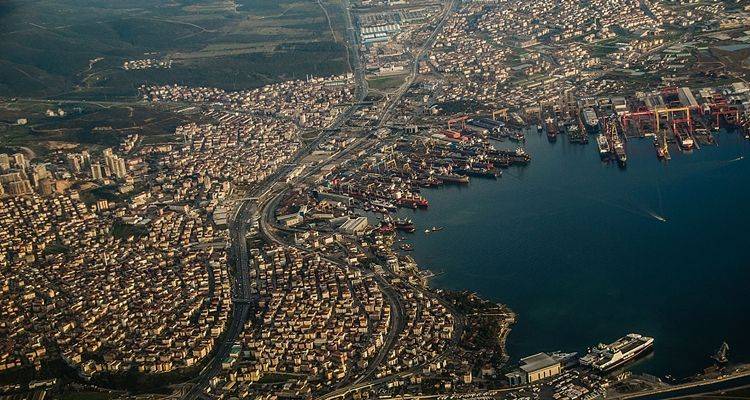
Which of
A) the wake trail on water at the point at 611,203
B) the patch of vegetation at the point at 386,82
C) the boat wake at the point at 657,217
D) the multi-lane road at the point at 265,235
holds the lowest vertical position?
the multi-lane road at the point at 265,235

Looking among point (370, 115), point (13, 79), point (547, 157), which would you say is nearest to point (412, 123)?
point (370, 115)

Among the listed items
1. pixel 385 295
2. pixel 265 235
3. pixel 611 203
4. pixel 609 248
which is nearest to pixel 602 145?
pixel 611 203

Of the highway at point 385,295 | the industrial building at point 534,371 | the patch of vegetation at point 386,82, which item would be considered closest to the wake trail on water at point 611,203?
the highway at point 385,295

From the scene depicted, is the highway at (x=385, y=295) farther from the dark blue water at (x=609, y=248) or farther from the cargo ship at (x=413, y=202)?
the cargo ship at (x=413, y=202)

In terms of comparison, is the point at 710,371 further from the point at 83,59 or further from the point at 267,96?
the point at 83,59

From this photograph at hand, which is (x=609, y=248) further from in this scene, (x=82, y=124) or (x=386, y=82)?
(x=82, y=124)

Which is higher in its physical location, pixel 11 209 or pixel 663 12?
pixel 663 12

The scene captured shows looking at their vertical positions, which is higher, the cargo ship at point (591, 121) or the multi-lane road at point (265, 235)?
the cargo ship at point (591, 121)

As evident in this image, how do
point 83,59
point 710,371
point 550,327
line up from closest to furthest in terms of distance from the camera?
point 710,371 → point 550,327 → point 83,59

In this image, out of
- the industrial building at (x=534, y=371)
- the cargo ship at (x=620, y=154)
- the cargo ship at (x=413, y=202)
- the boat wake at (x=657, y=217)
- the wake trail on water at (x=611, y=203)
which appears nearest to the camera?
the industrial building at (x=534, y=371)
